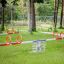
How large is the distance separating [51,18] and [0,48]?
3235 centimetres

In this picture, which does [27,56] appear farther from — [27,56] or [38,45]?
[38,45]

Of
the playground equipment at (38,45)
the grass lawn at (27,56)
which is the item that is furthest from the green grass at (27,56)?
the playground equipment at (38,45)

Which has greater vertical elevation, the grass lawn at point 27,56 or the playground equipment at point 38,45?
the playground equipment at point 38,45

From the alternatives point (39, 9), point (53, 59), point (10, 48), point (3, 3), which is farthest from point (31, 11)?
point (39, 9)

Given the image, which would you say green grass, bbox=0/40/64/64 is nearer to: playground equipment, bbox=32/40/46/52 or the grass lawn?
the grass lawn

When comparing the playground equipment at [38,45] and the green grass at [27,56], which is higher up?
the playground equipment at [38,45]

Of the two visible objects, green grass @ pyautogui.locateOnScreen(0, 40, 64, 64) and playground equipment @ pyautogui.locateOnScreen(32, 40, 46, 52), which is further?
playground equipment @ pyautogui.locateOnScreen(32, 40, 46, 52)

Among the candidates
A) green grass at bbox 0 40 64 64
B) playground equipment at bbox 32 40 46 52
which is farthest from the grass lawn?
playground equipment at bbox 32 40 46 52

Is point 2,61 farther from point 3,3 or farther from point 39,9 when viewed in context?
point 39,9

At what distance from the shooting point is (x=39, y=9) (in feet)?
236

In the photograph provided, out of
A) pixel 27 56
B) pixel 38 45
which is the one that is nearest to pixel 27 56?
pixel 27 56

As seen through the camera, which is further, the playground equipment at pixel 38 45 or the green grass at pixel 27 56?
the playground equipment at pixel 38 45

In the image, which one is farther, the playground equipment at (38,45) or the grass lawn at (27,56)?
the playground equipment at (38,45)

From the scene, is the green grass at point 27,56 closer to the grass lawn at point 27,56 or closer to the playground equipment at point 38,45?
the grass lawn at point 27,56
